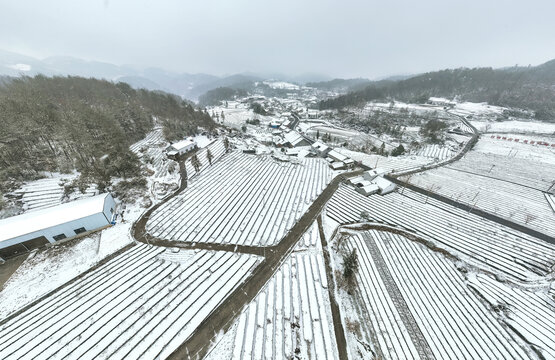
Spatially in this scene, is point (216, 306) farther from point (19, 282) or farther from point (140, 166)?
point (140, 166)

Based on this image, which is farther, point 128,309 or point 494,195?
point 494,195

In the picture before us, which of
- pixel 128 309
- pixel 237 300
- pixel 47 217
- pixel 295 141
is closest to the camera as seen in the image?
pixel 128 309

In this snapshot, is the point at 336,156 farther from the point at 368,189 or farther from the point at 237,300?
the point at 237,300

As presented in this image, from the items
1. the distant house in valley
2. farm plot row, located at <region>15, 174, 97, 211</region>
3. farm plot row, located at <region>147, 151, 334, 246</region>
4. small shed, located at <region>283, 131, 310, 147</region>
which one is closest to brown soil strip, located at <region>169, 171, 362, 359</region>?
farm plot row, located at <region>147, 151, 334, 246</region>

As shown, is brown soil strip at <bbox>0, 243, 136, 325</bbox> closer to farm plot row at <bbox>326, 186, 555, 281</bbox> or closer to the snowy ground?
the snowy ground

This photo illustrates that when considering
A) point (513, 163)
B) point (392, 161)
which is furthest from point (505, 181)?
point (392, 161)

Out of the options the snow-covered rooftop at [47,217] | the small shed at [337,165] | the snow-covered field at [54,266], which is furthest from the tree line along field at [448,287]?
the snow-covered rooftop at [47,217]
